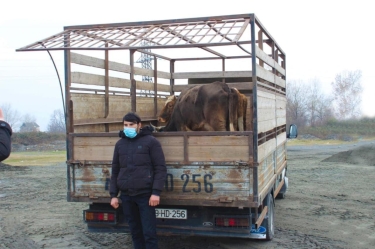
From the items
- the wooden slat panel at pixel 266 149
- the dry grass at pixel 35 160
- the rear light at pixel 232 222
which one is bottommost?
the dry grass at pixel 35 160

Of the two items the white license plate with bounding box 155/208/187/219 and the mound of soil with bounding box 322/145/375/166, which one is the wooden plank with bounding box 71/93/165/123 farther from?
the mound of soil with bounding box 322/145/375/166

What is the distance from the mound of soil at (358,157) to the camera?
59.9 ft

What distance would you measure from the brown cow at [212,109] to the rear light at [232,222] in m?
1.62

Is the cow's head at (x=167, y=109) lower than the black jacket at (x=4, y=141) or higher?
higher

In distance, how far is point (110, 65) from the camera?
26.3ft

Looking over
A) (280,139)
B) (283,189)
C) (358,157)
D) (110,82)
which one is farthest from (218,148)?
(358,157)

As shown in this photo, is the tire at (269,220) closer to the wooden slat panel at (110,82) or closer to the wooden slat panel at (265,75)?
the wooden slat panel at (265,75)

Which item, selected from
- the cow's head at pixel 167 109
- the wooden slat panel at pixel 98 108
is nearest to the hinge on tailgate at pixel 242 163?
the wooden slat panel at pixel 98 108

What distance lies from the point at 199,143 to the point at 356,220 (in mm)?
4233

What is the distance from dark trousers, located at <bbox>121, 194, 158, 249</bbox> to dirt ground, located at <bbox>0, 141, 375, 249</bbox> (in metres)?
1.07

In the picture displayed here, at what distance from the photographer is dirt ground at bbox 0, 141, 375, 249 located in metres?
6.81

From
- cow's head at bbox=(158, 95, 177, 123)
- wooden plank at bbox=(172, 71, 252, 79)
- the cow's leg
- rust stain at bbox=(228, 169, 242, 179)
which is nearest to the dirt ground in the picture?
rust stain at bbox=(228, 169, 242, 179)

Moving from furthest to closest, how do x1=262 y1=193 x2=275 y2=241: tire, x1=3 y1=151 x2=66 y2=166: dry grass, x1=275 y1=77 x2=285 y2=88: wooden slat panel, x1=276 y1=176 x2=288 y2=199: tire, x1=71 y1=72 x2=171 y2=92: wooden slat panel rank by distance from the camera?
x1=3 y1=151 x2=66 y2=166: dry grass
x1=276 y1=176 x2=288 y2=199: tire
x1=275 y1=77 x2=285 y2=88: wooden slat panel
x1=71 y1=72 x2=171 y2=92: wooden slat panel
x1=262 y1=193 x2=275 y2=241: tire

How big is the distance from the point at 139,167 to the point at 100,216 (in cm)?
98
